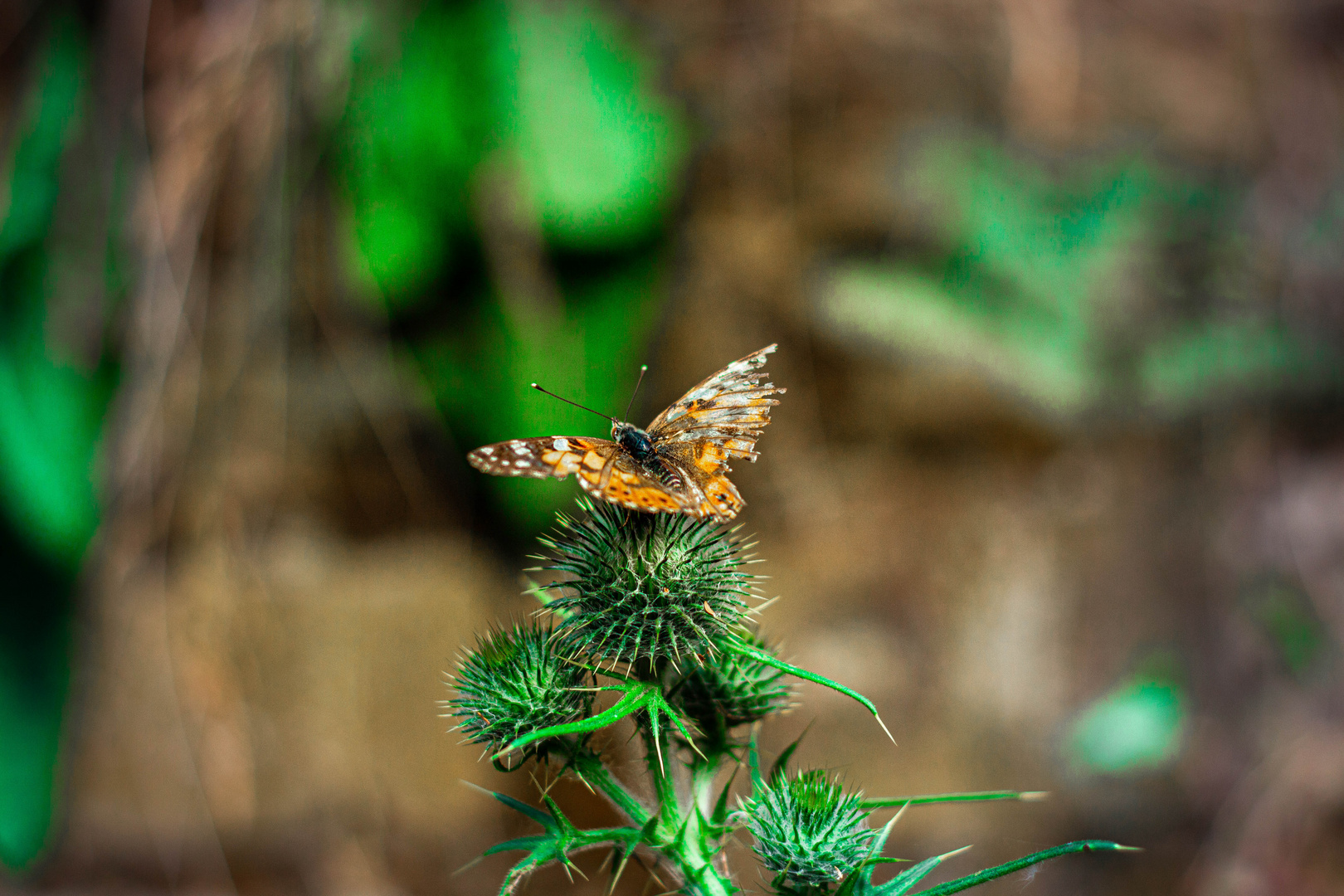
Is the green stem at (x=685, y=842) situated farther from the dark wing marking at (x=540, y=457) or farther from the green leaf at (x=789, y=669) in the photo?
the dark wing marking at (x=540, y=457)

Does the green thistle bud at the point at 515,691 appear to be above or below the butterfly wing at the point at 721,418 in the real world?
below

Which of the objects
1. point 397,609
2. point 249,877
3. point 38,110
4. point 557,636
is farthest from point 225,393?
point 557,636

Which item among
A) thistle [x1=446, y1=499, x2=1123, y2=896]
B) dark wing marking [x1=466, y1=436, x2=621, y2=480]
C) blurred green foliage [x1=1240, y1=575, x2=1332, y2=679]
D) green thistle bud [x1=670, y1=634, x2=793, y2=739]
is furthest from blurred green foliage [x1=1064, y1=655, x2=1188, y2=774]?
dark wing marking [x1=466, y1=436, x2=621, y2=480]

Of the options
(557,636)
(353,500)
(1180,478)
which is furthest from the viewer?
(353,500)

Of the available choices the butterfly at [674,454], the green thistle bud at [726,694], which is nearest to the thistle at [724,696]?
the green thistle bud at [726,694]

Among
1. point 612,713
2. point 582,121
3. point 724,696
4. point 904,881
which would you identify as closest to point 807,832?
point 904,881

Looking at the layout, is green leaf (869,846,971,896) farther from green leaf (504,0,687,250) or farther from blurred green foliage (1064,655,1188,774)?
green leaf (504,0,687,250)

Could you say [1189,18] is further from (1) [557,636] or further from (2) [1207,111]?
(1) [557,636]
